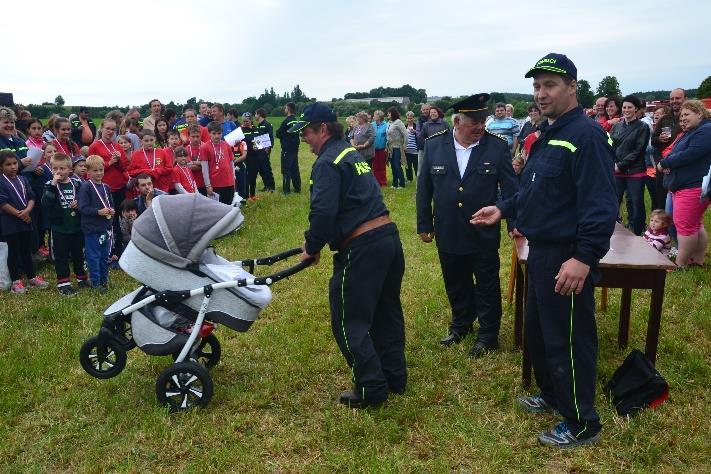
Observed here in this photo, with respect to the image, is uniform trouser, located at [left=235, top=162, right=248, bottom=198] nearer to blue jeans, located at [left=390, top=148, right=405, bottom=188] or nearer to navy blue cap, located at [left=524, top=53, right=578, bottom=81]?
blue jeans, located at [left=390, top=148, right=405, bottom=188]

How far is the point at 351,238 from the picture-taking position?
13.7 feet

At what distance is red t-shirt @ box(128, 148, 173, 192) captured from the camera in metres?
8.39

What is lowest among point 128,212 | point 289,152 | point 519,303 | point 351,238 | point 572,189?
point 519,303

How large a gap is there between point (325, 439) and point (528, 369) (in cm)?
169

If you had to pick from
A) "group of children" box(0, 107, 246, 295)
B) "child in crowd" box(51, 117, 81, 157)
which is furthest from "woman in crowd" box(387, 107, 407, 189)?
"child in crowd" box(51, 117, 81, 157)

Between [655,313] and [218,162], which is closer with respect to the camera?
[655,313]

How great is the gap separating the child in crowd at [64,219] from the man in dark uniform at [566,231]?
18.3ft

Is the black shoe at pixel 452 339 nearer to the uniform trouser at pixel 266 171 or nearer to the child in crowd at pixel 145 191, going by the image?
the child in crowd at pixel 145 191

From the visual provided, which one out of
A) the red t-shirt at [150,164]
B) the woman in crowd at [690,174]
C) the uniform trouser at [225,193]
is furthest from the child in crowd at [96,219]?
the woman in crowd at [690,174]

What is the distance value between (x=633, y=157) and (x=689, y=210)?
5.53 ft

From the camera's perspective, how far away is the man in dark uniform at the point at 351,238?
4.06 m

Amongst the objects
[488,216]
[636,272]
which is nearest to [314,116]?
[488,216]

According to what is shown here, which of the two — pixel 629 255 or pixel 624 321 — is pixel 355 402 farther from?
pixel 624 321

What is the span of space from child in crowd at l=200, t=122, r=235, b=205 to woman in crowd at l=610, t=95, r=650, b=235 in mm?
6593
